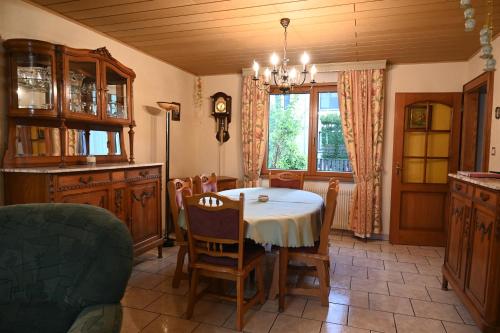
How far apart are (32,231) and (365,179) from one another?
3763 mm

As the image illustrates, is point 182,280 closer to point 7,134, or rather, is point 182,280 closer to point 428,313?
point 7,134

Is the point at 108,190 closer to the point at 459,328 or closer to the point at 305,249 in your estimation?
the point at 305,249

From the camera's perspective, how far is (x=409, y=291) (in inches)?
108

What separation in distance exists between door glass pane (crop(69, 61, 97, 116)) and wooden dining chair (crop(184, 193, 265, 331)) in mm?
1367

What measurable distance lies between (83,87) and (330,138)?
314 centimetres

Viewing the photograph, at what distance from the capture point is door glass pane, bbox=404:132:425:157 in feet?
13.5

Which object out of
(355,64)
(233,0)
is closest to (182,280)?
(233,0)

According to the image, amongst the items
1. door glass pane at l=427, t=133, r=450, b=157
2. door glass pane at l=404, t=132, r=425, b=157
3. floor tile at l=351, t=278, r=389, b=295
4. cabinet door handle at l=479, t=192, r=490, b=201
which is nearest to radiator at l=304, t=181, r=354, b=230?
door glass pane at l=404, t=132, r=425, b=157

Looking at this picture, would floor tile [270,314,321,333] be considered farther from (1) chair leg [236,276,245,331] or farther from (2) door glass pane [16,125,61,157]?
(2) door glass pane [16,125,61,157]

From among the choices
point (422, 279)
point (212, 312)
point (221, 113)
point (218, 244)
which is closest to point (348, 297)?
point (422, 279)

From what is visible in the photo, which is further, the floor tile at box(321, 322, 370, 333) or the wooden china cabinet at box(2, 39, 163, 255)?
the wooden china cabinet at box(2, 39, 163, 255)

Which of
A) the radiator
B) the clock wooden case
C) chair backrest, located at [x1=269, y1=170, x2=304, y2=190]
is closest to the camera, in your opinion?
chair backrest, located at [x1=269, y1=170, x2=304, y2=190]

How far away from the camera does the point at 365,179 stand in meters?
4.19

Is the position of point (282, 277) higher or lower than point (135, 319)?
higher
